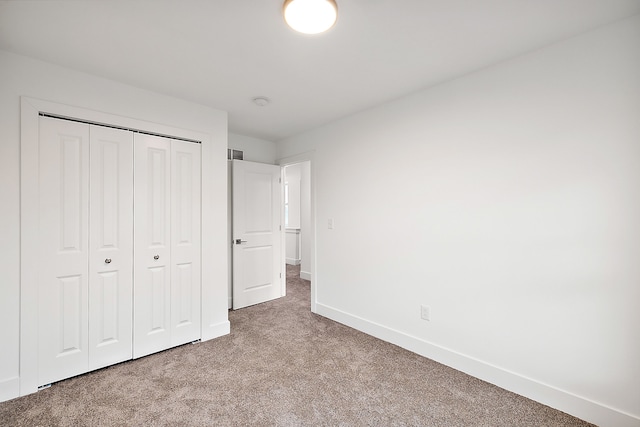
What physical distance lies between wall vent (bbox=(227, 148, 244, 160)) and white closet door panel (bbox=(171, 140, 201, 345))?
1060 mm

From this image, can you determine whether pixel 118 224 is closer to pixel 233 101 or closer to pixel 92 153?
pixel 92 153

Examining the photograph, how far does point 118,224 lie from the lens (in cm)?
239

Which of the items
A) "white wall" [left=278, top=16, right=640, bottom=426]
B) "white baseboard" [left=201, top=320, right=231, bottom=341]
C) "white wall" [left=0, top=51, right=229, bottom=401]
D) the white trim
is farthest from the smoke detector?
the white trim

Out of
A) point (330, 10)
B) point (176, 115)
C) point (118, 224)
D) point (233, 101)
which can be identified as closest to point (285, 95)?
point (233, 101)

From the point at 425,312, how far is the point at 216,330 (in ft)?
7.09

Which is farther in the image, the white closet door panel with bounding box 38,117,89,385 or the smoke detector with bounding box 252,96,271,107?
the smoke detector with bounding box 252,96,271,107

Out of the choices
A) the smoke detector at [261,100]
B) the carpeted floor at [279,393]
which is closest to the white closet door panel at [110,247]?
the carpeted floor at [279,393]

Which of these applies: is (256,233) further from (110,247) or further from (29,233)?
(29,233)

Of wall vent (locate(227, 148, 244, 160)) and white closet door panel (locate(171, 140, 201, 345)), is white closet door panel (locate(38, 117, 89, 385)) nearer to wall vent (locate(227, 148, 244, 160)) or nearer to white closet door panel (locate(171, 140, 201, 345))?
white closet door panel (locate(171, 140, 201, 345))

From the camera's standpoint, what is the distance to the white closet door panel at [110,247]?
227 cm

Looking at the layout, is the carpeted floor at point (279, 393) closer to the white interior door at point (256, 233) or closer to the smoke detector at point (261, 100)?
the white interior door at point (256, 233)

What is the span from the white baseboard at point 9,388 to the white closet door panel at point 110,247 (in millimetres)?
408

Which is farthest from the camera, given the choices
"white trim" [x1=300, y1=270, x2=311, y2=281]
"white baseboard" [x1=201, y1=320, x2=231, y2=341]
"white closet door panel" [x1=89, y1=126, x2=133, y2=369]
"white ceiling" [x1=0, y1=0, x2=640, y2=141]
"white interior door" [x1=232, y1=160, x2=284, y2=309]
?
"white trim" [x1=300, y1=270, x2=311, y2=281]

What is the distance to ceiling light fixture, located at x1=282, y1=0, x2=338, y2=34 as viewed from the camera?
142cm
